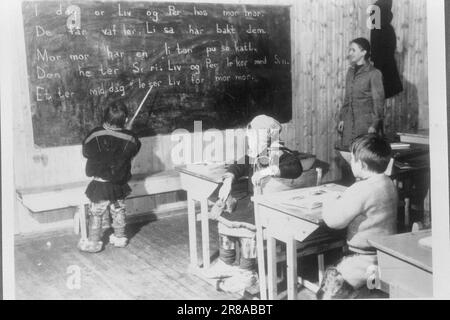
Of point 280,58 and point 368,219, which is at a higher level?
point 280,58

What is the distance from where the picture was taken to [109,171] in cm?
270

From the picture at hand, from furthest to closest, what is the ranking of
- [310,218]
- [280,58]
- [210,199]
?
[280,58] → [210,199] → [310,218]

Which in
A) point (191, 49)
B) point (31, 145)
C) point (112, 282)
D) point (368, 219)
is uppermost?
point (191, 49)

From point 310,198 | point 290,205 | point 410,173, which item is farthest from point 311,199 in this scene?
point 410,173

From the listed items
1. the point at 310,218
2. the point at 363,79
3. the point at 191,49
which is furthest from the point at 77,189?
the point at 363,79

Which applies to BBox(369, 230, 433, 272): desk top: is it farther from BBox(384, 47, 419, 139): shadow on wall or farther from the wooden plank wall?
BBox(384, 47, 419, 139): shadow on wall

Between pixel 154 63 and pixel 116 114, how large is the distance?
16.3 inches

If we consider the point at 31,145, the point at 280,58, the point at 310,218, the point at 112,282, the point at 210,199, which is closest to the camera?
the point at 310,218

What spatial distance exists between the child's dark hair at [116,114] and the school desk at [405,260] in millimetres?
1452

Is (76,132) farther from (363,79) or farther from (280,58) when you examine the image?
(363,79)

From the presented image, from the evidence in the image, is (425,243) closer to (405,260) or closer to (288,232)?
(405,260)

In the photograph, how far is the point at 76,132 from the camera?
9.63 feet

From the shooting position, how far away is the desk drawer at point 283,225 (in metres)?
2.00

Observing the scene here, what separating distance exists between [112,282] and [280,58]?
1714 millimetres
